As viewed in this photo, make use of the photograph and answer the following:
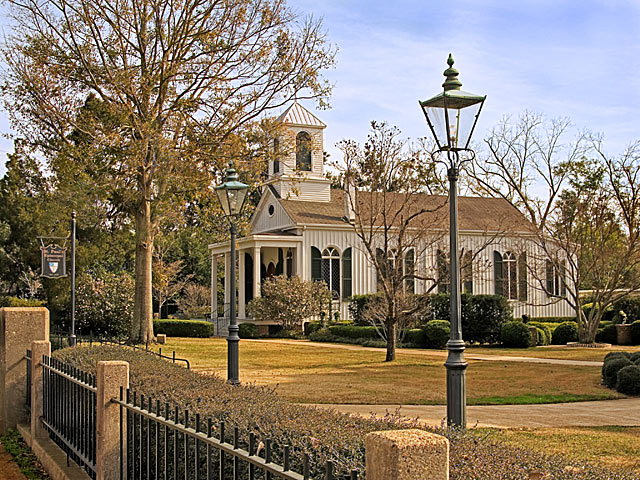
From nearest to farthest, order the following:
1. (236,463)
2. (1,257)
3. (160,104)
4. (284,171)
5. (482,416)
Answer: (236,463)
(482,416)
(160,104)
(1,257)
(284,171)

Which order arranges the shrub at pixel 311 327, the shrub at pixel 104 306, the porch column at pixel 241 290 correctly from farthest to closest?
1. the porch column at pixel 241 290
2. the shrub at pixel 311 327
3. the shrub at pixel 104 306

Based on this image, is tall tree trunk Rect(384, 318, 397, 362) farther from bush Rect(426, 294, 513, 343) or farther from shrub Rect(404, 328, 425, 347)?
bush Rect(426, 294, 513, 343)

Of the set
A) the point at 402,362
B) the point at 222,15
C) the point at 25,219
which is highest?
the point at 222,15

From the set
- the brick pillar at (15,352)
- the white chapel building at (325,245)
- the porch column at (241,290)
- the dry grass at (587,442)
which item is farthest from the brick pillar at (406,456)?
the porch column at (241,290)

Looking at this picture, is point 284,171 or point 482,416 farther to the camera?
point 284,171

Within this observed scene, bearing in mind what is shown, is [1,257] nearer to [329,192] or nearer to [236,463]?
[329,192]

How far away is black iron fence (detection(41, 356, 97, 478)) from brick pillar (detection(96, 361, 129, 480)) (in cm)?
45

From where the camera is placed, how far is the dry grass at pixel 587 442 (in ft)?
25.9

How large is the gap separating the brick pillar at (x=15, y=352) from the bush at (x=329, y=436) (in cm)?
397

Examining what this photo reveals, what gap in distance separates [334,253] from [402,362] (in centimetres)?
1512

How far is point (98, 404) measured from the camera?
5809 mm

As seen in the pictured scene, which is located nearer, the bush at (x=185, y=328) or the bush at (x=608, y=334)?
the bush at (x=608, y=334)

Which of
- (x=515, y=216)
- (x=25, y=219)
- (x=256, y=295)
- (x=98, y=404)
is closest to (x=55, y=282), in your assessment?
(x=25, y=219)

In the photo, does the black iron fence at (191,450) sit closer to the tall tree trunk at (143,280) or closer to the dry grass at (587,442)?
the dry grass at (587,442)
